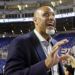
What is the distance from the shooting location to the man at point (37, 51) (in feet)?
6.12

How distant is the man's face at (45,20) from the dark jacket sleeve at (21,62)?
17cm

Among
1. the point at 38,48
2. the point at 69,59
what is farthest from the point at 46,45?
the point at 69,59

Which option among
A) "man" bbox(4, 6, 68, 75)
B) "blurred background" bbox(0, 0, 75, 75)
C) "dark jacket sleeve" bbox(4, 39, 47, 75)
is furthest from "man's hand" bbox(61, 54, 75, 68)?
"blurred background" bbox(0, 0, 75, 75)

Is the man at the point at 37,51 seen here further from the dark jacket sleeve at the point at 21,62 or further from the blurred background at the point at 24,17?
the blurred background at the point at 24,17

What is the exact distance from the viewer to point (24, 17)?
2897 cm

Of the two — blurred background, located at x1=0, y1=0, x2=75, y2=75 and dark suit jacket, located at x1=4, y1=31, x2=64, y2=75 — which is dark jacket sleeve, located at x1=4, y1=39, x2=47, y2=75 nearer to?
dark suit jacket, located at x1=4, y1=31, x2=64, y2=75

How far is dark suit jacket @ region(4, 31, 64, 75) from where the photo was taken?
6.24 feet

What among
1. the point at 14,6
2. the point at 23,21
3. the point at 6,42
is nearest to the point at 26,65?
the point at 6,42

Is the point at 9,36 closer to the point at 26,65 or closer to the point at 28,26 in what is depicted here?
the point at 28,26

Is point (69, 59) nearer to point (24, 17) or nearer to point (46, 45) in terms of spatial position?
point (46, 45)

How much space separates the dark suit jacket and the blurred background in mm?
22190

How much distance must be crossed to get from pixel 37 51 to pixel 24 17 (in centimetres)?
2703

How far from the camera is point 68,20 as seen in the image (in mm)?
26391

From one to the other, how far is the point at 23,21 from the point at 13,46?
26.2 metres
